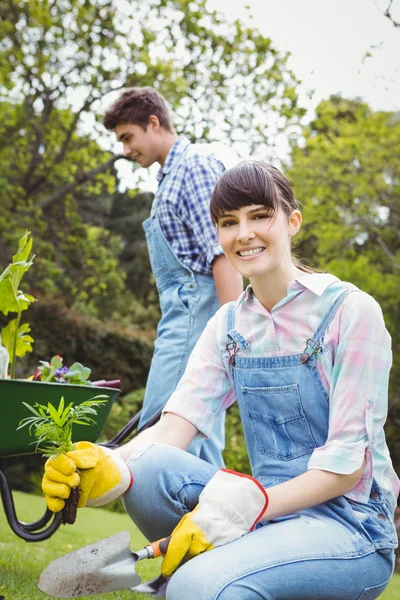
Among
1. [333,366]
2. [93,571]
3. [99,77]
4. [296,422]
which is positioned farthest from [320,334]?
[99,77]

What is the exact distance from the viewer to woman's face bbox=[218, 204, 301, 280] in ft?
6.09

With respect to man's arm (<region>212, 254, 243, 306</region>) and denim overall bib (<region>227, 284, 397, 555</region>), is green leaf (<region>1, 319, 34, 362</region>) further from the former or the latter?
denim overall bib (<region>227, 284, 397, 555</region>)

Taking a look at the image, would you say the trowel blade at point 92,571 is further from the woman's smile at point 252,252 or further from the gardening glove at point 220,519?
the woman's smile at point 252,252

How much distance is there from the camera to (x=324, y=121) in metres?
9.77

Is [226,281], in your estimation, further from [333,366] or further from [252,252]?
[333,366]

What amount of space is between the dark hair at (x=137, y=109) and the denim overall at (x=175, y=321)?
236 mm

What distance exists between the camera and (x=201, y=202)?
115 inches

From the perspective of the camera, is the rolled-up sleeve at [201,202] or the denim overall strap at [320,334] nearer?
the denim overall strap at [320,334]

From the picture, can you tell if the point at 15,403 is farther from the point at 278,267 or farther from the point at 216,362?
the point at 278,267

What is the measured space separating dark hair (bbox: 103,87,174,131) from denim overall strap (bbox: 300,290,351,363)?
1.66m

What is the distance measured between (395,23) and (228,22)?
5.06 m

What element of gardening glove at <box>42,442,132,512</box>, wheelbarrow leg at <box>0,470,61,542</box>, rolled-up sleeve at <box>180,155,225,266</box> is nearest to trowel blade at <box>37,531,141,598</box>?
gardening glove at <box>42,442,132,512</box>

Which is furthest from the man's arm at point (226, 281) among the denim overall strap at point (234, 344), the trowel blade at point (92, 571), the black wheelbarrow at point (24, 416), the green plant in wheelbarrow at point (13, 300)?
the trowel blade at point (92, 571)

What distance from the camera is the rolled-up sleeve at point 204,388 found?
78.3 inches
